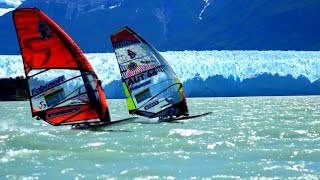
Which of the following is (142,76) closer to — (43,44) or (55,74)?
(55,74)

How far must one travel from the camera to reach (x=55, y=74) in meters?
19.4

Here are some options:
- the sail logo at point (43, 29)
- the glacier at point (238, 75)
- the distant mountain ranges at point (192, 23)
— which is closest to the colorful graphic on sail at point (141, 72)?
the sail logo at point (43, 29)

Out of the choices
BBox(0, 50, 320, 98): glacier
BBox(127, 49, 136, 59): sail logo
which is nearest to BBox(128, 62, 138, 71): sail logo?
BBox(127, 49, 136, 59): sail logo

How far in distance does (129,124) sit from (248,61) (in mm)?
36714

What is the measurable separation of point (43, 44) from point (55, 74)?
1467mm

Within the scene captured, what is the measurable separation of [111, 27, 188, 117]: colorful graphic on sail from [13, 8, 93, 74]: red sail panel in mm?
3258

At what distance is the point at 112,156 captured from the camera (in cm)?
1229

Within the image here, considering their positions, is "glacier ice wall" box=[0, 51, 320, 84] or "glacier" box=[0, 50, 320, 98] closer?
"glacier" box=[0, 50, 320, 98]

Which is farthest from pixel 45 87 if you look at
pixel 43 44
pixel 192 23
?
pixel 192 23

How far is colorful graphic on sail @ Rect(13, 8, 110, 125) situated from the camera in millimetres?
18219

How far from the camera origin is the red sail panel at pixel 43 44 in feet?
59.5

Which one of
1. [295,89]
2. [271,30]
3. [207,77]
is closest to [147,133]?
[207,77]

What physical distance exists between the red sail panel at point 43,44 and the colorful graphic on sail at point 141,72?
3258 mm

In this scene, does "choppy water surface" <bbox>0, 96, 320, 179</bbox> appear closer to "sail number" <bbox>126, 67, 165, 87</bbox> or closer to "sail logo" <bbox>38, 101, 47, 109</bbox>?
"sail logo" <bbox>38, 101, 47, 109</bbox>
